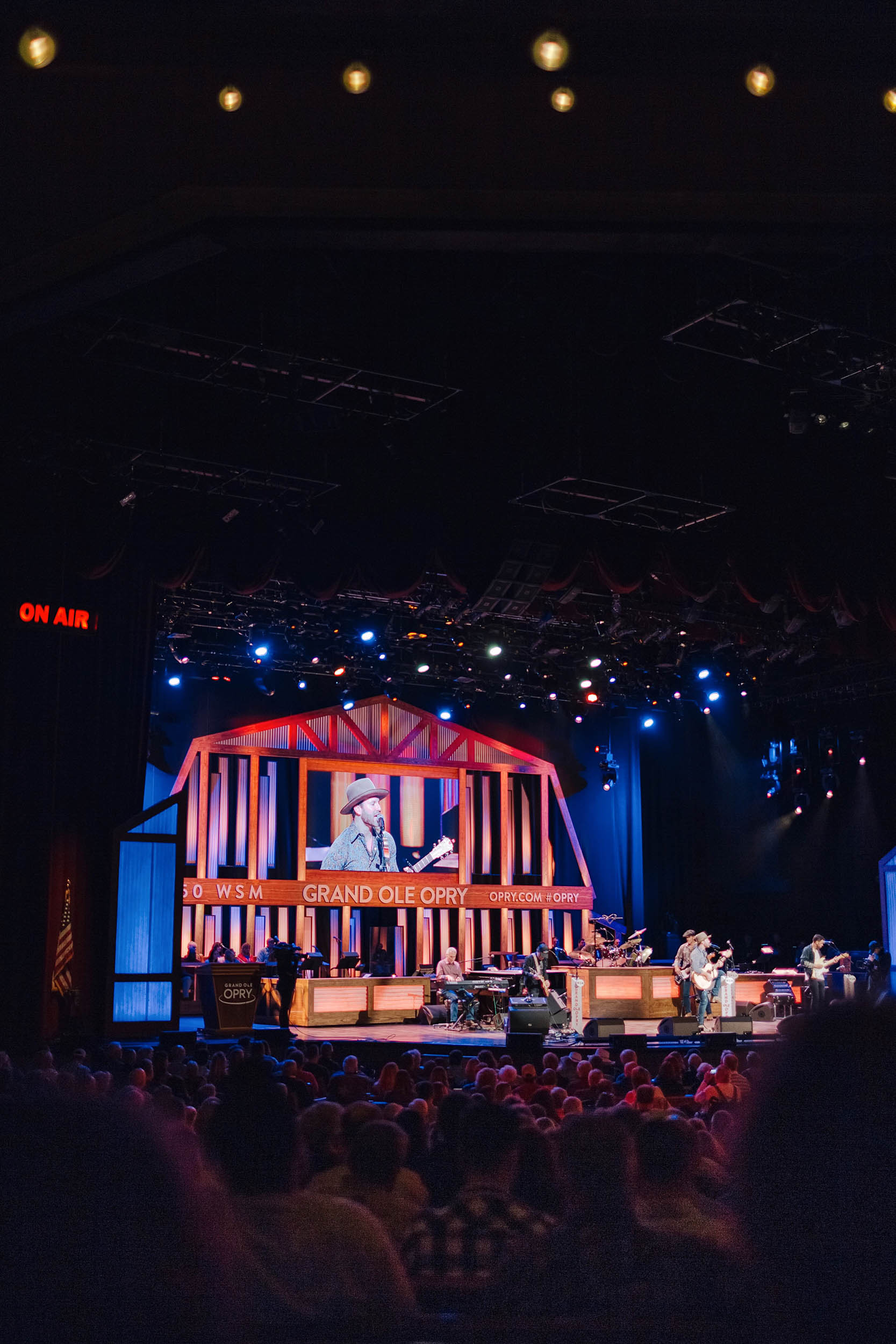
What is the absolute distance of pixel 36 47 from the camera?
3.63 metres

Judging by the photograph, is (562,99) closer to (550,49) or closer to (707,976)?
(550,49)

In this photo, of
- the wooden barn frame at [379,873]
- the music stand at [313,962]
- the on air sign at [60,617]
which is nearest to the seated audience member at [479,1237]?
the on air sign at [60,617]

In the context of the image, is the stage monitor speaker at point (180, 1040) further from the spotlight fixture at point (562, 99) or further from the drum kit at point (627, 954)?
the drum kit at point (627, 954)

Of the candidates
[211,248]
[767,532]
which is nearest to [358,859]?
[767,532]

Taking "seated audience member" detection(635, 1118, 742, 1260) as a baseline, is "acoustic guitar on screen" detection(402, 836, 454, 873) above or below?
above

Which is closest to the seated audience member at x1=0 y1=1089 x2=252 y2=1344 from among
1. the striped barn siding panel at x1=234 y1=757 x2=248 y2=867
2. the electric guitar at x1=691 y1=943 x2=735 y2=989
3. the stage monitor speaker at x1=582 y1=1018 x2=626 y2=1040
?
the stage monitor speaker at x1=582 y1=1018 x2=626 y2=1040

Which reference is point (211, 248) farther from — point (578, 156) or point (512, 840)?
point (512, 840)

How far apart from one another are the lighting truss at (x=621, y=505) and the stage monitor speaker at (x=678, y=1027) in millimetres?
5300

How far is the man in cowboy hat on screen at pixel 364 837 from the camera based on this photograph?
21188mm

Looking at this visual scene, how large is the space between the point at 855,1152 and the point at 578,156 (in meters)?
3.18

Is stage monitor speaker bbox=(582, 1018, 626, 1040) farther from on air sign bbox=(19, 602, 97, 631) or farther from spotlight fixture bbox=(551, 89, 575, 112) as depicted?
spotlight fixture bbox=(551, 89, 575, 112)

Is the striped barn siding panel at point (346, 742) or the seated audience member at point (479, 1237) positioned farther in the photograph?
the striped barn siding panel at point (346, 742)

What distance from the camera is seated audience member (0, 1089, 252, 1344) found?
1.70 metres

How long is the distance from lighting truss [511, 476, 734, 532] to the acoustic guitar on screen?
35.1 ft
